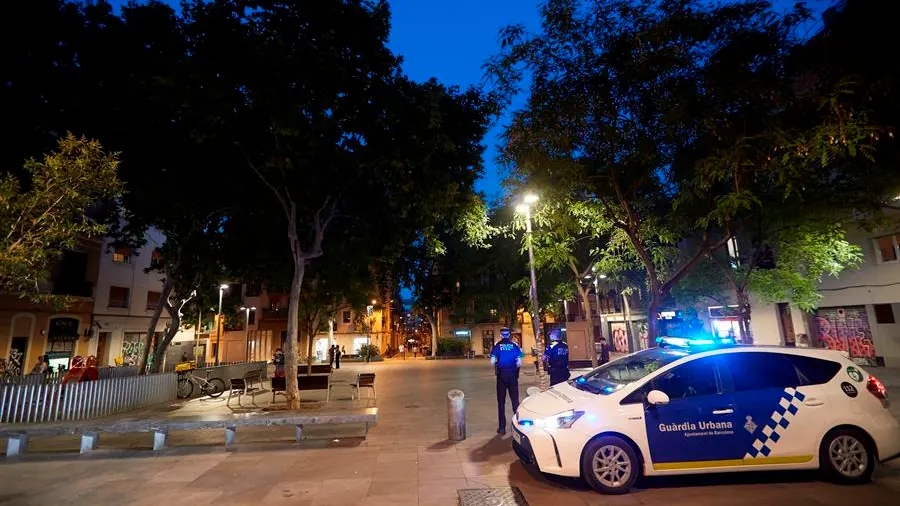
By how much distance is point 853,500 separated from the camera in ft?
→ 15.6

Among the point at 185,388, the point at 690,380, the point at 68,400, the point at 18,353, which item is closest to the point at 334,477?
the point at 690,380

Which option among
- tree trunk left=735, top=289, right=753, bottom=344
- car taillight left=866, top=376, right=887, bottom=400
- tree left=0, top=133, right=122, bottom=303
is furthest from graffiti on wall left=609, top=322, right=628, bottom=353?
tree left=0, top=133, right=122, bottom=303

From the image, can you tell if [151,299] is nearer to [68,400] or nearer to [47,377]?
[47,377]

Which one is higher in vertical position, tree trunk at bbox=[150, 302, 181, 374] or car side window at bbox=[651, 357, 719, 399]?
tree trunk at bbox=[150, 302, 181, 374]

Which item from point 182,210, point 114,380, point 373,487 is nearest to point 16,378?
point 114,380

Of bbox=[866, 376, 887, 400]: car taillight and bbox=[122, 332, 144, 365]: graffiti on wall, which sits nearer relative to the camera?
bbox=[866, 376, 887, 400]: car taillight

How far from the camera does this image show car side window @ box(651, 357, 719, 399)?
5.38 metres

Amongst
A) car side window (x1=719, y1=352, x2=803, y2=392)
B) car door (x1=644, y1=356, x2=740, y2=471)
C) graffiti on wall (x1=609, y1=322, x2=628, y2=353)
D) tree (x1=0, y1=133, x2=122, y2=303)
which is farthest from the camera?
graffiti on wall (x1=609, y1=322, x2=628, y2=353)

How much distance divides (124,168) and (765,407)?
49.9ft

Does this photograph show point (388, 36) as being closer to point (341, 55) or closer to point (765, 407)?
point (341, 55)

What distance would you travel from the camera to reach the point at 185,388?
51.2ft

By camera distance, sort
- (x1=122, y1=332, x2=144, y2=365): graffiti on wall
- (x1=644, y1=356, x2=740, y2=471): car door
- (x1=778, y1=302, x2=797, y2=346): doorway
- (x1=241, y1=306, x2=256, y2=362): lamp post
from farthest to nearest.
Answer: (x1=241, y1=306, x2=256, y2=362): lamp post, (x1=122, y1=332, x2=144, y2=365): graffiti on wall, (x1=778, y1=302, x2=797, y2=346): doorway, (x1=644, y1=356, x2=740, y2=471): car door

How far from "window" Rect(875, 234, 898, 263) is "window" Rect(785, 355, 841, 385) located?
16207 millimetres

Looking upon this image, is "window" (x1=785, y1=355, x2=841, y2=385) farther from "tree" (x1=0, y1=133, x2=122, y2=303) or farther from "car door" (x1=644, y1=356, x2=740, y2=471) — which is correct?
"tree" (x1=0, y1=133, x2=122, y2=303)
